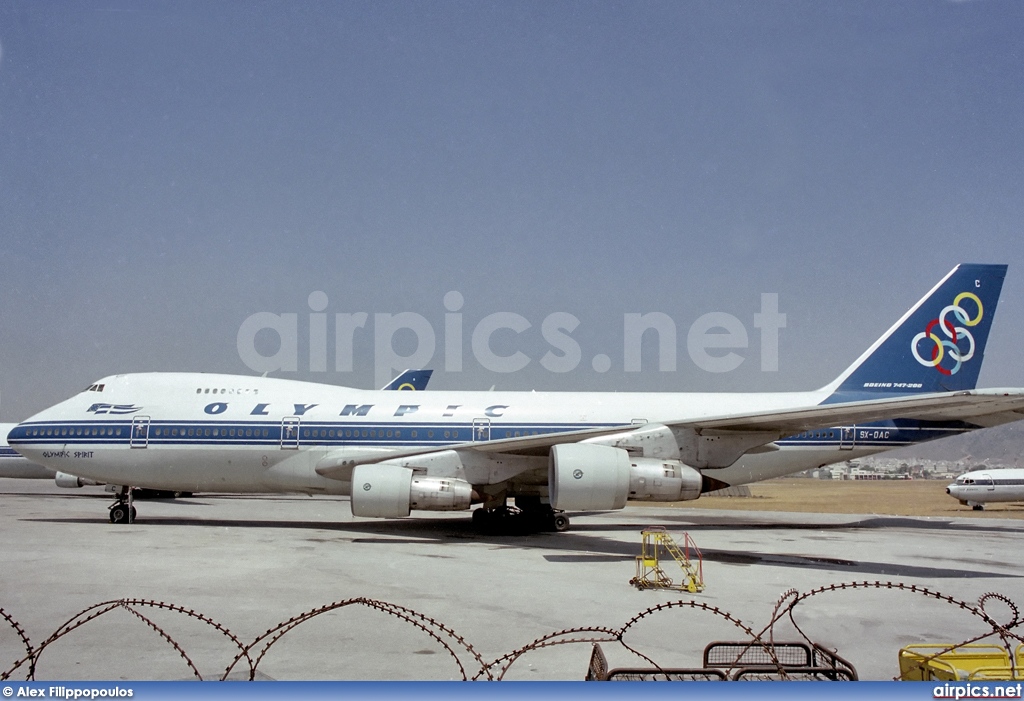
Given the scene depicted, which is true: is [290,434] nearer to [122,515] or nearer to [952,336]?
[122,515]

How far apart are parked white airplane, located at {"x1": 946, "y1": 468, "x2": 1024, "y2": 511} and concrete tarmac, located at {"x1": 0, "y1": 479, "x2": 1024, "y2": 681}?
1890cm

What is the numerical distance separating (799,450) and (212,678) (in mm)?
18744

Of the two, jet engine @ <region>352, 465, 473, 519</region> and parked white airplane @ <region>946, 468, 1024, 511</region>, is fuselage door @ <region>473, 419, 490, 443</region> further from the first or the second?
parked white airplane @ <region>946, 468, 1024, 511</region>

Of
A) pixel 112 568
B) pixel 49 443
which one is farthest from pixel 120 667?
pixel 49 443

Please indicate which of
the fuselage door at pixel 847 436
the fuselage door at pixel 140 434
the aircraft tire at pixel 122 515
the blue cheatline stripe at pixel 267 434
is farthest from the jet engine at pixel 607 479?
the aircraft tire at pixel 122 515

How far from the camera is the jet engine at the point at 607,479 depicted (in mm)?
16234

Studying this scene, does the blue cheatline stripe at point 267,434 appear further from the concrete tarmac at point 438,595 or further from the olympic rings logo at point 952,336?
the olympic rings logo at point 952,336

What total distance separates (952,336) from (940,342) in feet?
1.22

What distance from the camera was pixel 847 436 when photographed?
22.1 metres

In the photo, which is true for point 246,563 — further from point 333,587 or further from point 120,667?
point 120,667

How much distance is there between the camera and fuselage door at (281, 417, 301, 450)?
807 inches

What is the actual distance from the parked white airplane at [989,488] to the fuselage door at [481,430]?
28.9m

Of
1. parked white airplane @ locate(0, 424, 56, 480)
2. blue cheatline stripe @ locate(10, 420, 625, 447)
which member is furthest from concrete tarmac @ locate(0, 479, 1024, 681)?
parked white airplane @ locate(0, 424, 56, 480)

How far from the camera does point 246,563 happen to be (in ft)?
45.5
